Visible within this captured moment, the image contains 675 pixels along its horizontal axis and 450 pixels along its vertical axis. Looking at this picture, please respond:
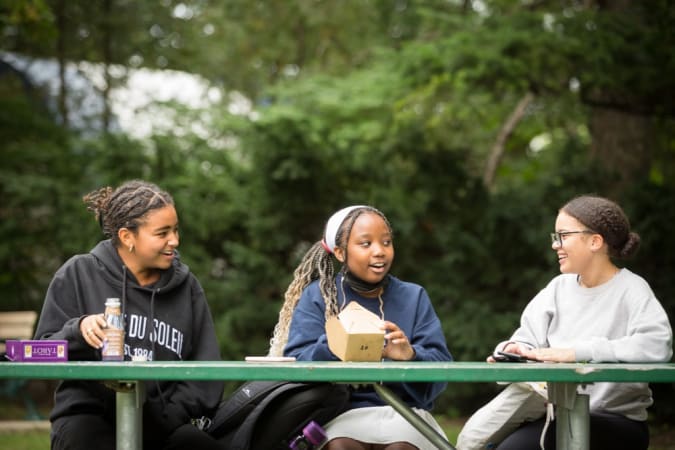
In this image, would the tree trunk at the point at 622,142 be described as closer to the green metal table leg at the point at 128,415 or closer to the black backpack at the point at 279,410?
the black backpack at the point at 279,410

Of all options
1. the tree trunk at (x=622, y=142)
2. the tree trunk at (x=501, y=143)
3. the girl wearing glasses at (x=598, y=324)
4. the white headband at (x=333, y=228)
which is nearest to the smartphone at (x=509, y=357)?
the girl wearing glasses at (x=598, y=324)

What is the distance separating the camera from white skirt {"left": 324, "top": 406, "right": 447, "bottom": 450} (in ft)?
12.1

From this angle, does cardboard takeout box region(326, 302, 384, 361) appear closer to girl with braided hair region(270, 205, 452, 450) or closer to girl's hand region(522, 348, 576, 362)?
girl with braided hair region(270, 205, 452, 450)

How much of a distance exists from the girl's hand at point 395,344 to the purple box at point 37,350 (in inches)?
48.9

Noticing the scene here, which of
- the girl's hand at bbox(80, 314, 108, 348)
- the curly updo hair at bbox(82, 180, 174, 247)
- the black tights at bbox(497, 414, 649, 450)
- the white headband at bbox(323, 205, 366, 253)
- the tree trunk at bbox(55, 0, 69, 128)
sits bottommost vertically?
the black tights at bbox(497, 414, 649, 450)

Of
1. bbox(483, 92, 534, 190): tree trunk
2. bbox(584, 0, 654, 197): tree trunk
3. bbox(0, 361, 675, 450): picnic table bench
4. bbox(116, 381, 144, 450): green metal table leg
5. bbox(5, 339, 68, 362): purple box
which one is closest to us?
bbox(0, 361, 675, 450): picnic table bench

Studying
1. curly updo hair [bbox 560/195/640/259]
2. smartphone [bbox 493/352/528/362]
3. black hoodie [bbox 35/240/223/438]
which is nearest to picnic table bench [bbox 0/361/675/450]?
smartphone [bbox 493/352/528/362]

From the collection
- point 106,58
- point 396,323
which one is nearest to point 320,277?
point 396,323

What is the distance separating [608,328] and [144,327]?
1.96 metres

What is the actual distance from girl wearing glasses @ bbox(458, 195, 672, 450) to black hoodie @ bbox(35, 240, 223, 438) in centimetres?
120

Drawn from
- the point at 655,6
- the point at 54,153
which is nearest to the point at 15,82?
the point at 54,153

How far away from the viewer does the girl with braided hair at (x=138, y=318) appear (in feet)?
12.1

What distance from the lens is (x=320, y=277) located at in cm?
425

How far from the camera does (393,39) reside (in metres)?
13.2
